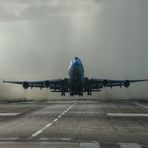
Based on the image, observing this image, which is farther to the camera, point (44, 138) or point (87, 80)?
point (87, 80)

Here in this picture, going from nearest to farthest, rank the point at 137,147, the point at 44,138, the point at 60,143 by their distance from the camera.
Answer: the point at 137,147 < the point at 60,143 < the point at 44,138

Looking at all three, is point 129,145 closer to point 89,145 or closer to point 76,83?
point 89,145

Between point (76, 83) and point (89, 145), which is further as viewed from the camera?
point (76, 83)

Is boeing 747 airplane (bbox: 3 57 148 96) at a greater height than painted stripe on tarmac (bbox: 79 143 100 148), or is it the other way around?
boeing 747 airplane (bbox: 3 57 148 96)

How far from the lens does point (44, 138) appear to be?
19.9m

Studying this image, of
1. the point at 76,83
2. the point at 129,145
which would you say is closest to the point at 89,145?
the point at 129,145

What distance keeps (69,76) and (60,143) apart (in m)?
57.5

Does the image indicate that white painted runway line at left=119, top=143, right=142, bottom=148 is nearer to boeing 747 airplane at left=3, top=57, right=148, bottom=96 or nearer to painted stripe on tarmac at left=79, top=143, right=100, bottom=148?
painted stripe on tarmac at left=79, top=143, right=100, bottom=148

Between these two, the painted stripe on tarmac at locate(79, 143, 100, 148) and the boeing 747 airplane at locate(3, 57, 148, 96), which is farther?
the boeing 747 airplane at locate(3, 57, 148, 96)

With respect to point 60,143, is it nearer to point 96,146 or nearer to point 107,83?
point 96,146

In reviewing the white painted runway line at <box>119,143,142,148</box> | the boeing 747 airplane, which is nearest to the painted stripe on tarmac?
the white painted runway line at <box>119,143,142,148</box>

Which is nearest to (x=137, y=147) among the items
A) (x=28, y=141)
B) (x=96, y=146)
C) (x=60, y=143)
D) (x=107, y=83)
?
(x=96, y=146)

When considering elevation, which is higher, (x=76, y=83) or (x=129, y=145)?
(x=76, y=83)

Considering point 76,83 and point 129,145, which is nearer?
point 129,145
